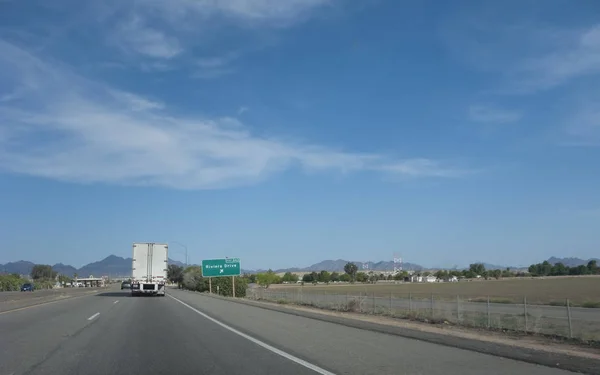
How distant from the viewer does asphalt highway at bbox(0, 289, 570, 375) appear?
10.7 meters

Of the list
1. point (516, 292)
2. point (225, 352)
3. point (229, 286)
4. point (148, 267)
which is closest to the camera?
point (225, 352)

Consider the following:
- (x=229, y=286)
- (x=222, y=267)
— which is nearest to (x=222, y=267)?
(x=222, y=267)

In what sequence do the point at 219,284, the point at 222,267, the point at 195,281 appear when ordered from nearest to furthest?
1. the point at 222,267
2. the point at 219,284
3. the point at 195,281

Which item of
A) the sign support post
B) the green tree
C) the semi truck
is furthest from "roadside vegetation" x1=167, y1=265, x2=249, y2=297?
the semi truck

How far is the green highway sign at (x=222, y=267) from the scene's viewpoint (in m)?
63.2

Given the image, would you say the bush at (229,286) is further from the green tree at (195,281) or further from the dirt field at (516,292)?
the green tree at (195,281)

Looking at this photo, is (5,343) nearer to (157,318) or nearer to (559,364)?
(157,318)

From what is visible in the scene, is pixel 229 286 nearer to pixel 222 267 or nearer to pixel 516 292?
pixel 222 267

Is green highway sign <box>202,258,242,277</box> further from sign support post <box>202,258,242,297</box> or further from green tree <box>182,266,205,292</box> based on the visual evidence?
Answer: green tree <box>182,266,205,292</box>

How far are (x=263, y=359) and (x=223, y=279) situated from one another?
6749 centimetres

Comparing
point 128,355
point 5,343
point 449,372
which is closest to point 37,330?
point 5,343

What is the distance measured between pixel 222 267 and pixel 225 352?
2017 inches

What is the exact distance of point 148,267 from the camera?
47906 millimetres

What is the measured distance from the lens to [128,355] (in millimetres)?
12344
